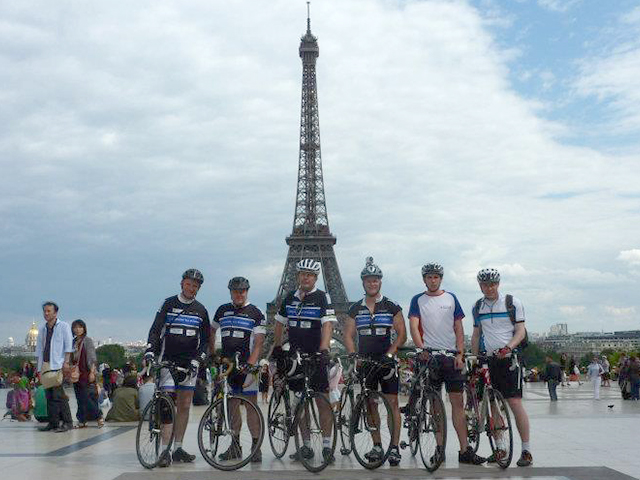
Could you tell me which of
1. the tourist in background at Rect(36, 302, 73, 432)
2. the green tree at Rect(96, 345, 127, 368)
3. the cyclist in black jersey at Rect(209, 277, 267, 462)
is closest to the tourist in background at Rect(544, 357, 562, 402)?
the tourist in background at Rect(36, 302, 73, 432)

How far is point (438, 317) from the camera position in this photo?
889 cm

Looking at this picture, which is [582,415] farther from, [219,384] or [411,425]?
[219,384]

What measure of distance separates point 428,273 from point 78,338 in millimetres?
7331

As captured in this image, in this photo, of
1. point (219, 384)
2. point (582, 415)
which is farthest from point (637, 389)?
point (219, 384)

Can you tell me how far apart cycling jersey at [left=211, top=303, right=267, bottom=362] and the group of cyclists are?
0.01 metres

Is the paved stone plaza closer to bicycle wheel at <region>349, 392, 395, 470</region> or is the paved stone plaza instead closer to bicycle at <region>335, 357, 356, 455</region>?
bicycle wheel at <region>349, 392, 395, 470</region>

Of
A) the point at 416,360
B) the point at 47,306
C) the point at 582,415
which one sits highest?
the point at 47,306

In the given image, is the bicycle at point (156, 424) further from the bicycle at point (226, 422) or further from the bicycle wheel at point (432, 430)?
the bicycle wheel at point (432, 430)

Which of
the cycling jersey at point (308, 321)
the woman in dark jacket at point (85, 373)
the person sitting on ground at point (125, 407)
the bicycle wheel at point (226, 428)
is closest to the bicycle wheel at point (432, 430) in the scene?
the cycling jersey at point (308, 321)


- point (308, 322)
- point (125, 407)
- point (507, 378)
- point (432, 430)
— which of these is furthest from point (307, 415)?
point (125, 407)

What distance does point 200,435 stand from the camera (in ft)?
27.8

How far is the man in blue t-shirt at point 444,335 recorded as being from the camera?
8.77 metres

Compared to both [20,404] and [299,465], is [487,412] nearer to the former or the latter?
[299,465]

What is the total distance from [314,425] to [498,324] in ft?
7.17
